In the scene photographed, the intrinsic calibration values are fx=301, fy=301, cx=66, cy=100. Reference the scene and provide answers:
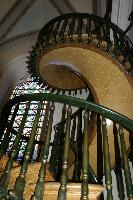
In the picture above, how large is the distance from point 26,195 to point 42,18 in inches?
348

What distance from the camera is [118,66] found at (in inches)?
177

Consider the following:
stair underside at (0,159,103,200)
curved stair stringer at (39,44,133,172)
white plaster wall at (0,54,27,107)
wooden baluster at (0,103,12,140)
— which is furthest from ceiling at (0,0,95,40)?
stair underside at (0,159,103,200)

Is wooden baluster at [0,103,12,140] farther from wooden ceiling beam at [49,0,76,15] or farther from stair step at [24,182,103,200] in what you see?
wooden ceiling beam at [49,0,76,15]

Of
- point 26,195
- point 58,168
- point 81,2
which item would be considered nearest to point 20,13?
point 81,2

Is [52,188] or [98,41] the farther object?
[98,41]

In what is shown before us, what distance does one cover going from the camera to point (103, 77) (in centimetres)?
463

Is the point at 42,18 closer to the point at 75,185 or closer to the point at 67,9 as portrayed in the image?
the point at 67,9

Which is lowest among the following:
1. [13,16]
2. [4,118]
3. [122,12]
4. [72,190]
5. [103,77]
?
[72,190]

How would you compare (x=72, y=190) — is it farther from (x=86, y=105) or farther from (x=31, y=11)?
(x=31, y=11)

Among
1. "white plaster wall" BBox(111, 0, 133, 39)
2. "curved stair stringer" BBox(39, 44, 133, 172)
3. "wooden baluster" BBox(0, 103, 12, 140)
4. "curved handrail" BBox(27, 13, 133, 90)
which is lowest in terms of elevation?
"wooden baluster" BBox(0, 103, 12, 140)

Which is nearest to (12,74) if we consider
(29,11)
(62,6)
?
(29,11)

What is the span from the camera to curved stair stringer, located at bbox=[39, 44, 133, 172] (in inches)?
178

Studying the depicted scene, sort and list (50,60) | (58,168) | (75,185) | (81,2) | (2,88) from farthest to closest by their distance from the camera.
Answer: (81,2) → (2,88) → (50,60) → (58,168) → (75,185)

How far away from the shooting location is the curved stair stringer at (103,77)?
4527 mm
